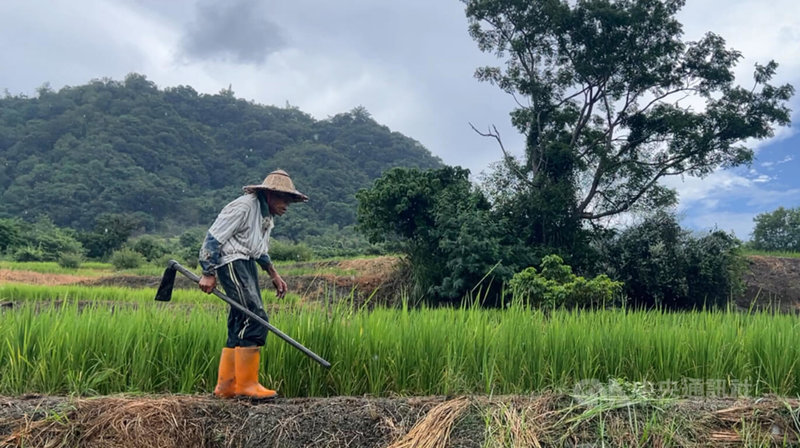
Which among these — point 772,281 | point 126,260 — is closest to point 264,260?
point 772,281

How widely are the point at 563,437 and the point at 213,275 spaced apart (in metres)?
2.24

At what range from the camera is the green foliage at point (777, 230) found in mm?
26391

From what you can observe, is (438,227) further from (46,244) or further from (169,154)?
(169,154)

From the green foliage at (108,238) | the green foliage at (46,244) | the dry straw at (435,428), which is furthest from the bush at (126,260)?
the dry straw at (435,428)

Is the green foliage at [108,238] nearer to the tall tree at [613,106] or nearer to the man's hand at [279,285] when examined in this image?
the tall tree at [613,106]

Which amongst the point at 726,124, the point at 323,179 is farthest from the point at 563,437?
the point at 323,179

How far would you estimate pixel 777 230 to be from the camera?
88.7 ft

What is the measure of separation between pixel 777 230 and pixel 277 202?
1128 inches

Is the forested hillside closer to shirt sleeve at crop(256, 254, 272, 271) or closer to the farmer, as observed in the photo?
shirt sleeve at crop(256, 254, 272, 271)

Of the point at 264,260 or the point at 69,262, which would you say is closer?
the point at 264,260

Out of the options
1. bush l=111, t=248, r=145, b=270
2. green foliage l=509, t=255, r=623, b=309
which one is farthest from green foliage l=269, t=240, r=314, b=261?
green foliage l=509, t=255, r=623, b=309

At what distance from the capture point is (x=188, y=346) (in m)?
4.24

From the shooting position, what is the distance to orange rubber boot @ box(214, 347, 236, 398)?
3805mm

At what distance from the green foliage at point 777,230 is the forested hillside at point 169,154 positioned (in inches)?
861
